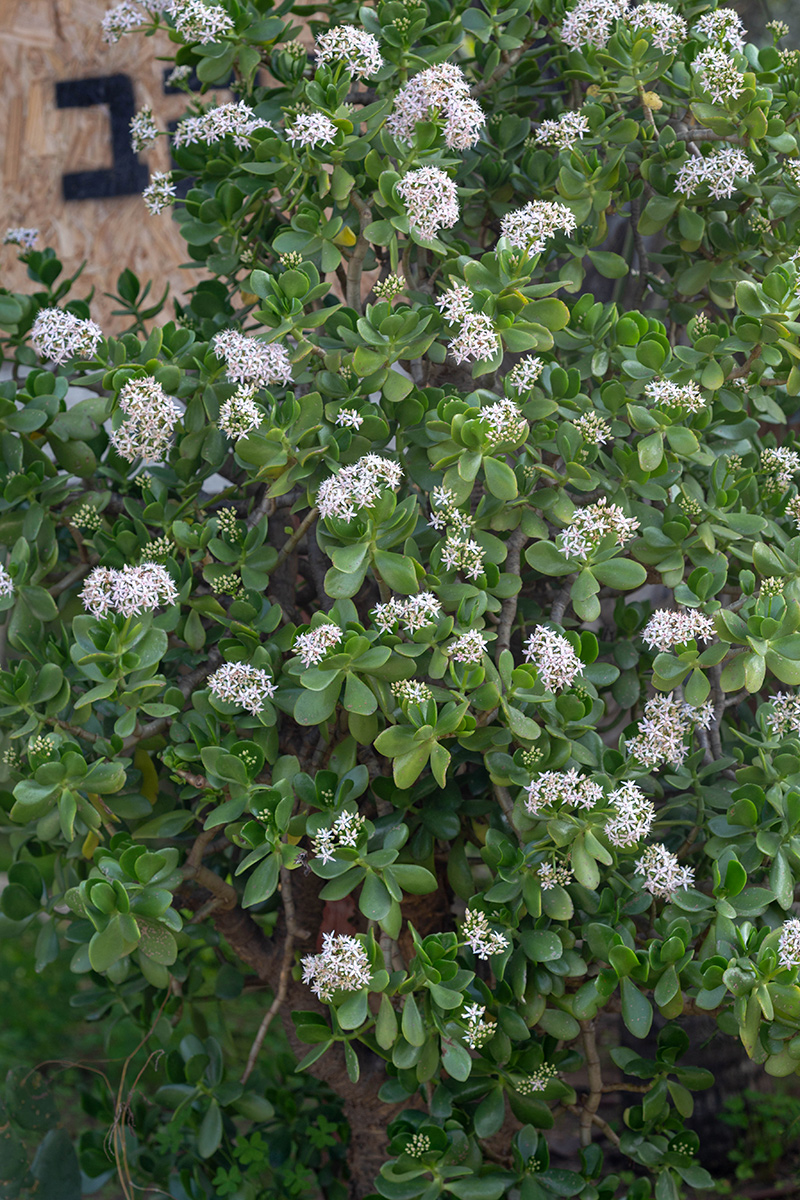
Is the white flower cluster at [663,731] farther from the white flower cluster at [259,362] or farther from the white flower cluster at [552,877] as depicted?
the white flower cluster at [259,362]

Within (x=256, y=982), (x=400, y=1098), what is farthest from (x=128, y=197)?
(x=400, y=1098)

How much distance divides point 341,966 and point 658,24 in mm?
1205

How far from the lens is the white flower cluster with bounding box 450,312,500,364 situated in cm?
116

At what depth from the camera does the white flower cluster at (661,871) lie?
1.19 m

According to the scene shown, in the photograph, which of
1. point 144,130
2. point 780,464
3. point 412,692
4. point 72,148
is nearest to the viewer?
point 412,692

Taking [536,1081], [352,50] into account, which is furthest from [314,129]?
[536,1081]

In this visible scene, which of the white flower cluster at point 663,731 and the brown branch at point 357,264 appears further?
the brown branch at point 357,264

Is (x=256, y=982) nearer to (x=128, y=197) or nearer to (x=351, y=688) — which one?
(x=351, y=688)

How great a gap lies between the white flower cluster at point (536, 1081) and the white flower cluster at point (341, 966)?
302 mm

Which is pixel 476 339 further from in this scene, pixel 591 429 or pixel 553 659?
pixel 553 659

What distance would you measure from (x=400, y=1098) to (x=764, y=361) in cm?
101

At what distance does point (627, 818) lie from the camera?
3.72 feet

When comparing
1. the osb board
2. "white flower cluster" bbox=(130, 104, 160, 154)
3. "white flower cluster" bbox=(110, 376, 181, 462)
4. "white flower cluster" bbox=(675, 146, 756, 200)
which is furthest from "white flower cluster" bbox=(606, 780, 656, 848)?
the osb board

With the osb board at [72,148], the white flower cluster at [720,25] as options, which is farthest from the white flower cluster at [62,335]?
the osb board at [72,148]
